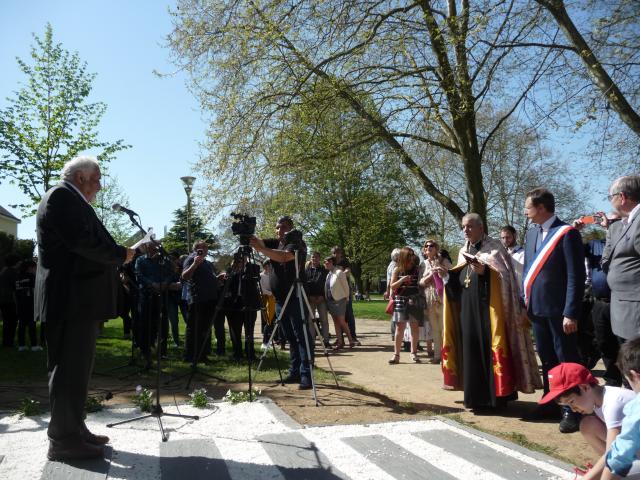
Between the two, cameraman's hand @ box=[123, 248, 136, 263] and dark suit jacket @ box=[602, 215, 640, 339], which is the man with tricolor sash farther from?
cameraman's hand @ box=[123, 248, 136, 263]

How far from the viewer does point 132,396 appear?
6098 mm

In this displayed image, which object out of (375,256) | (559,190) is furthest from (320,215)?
(559,190)

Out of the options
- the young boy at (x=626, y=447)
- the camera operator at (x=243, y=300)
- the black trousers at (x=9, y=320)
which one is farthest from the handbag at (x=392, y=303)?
the black trousers at (x=9, y=320)

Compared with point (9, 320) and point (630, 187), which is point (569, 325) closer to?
point (630, 187)

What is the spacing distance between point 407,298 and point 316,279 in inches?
93.3

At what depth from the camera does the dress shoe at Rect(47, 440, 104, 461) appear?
3.66 metres

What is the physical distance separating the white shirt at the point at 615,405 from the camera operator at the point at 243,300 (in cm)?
328

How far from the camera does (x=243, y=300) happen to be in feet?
23.5

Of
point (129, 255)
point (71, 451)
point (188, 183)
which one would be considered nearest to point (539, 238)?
point (129, 255)

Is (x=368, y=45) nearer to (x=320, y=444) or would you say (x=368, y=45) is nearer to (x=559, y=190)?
(x=320, y=444)

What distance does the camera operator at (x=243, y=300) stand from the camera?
6117 mm

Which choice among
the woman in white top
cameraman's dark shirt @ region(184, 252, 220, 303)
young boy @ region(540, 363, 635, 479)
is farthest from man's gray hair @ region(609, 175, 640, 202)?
the woman in white top

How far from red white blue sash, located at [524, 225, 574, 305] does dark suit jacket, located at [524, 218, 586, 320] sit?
1.1 inches

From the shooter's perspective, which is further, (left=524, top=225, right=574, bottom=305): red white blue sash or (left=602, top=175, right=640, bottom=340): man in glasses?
(left=524, top=225, right=574, bottom=305): red white blue sash
